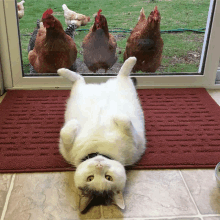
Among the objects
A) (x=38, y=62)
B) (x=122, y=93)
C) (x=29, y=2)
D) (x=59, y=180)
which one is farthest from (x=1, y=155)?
(x=29, y=2)

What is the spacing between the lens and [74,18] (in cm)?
192

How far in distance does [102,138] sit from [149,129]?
499mm

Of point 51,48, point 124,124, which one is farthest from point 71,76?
point 124,124

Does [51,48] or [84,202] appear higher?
[51,48]

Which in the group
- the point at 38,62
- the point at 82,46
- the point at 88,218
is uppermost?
the point at 82,46

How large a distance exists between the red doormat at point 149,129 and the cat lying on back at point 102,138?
0.46 ft

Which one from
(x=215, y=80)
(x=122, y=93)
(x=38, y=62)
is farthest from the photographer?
(x=215, y=80)

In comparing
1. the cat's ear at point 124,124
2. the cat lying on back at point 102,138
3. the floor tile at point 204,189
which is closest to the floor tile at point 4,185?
the cat lying on back at point 102,138

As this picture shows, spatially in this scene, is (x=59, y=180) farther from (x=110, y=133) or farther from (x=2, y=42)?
(x=2, y=42)

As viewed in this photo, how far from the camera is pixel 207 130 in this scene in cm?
160

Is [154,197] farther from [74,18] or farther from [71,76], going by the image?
[74,18]

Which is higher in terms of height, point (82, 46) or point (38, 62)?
point (82, 46)

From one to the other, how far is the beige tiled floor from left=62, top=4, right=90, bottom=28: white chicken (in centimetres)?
117

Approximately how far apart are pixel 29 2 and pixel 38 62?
434 millimetres
